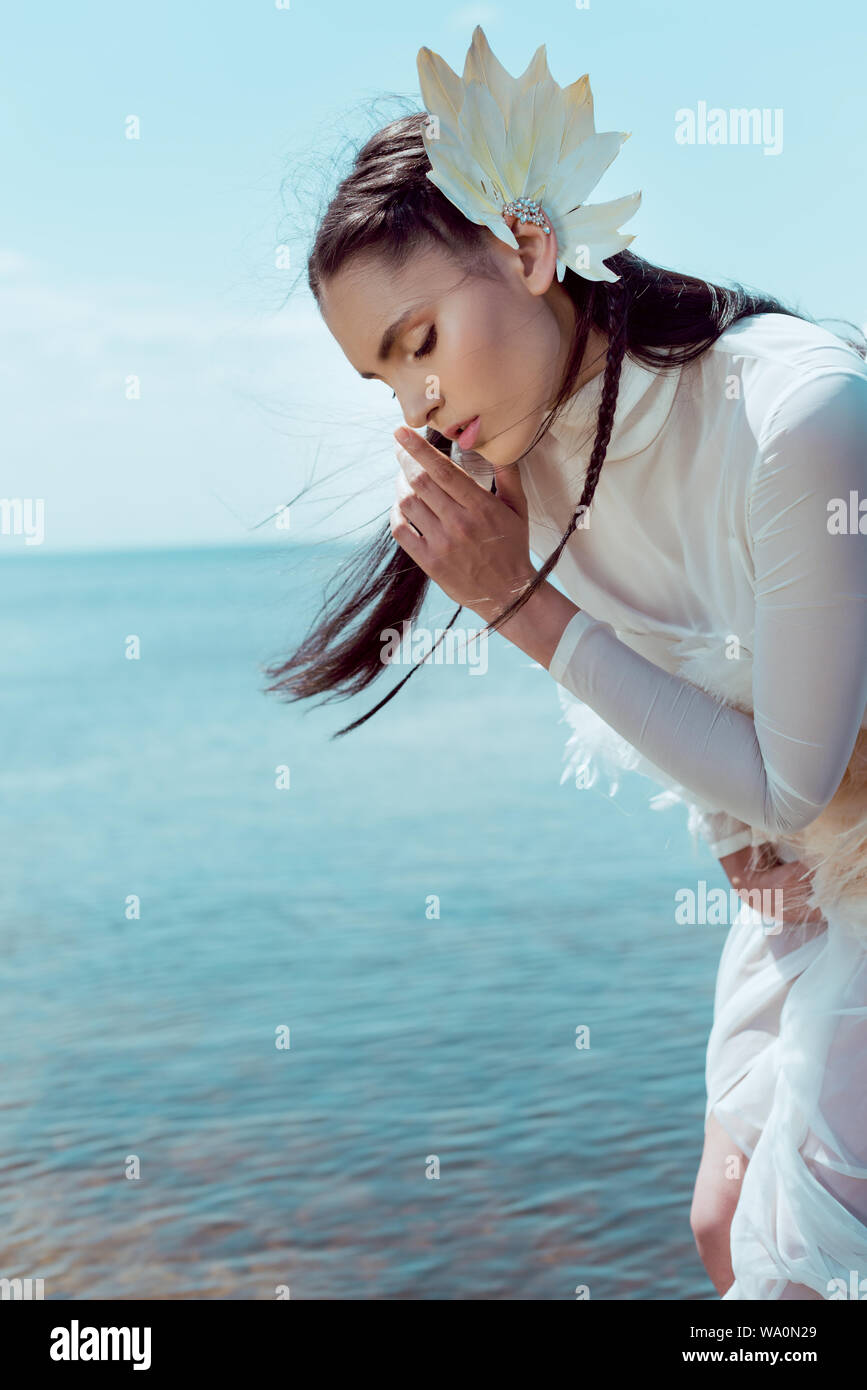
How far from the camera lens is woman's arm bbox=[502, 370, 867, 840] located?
5.29 feet

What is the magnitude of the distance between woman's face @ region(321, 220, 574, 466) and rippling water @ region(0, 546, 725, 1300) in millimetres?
411

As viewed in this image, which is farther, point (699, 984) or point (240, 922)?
point (240, 922)

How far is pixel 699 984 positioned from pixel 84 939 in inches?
122

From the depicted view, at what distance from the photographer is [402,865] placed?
7.61 metres

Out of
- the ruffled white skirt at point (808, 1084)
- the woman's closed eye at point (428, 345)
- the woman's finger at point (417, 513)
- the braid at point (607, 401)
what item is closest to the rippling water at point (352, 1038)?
the woman's finger at point (417, 513)

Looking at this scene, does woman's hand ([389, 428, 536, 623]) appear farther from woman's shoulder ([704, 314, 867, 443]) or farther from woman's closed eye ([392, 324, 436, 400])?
woman's shoulder ([704, 314, 867, 443])

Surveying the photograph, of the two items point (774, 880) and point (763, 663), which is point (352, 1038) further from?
point (763, 663)

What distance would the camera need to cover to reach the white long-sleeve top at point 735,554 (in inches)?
64.2

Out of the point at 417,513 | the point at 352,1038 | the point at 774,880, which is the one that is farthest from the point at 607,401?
the point at 352,1038

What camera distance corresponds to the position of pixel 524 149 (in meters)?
1.89

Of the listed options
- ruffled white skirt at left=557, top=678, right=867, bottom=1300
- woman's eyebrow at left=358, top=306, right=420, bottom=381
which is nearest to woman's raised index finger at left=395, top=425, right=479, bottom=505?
woman's eyebrow at left=358, top=306, right=420, bottom=381

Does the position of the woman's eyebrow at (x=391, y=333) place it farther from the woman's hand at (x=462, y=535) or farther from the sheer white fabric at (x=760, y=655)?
the sheer white fabric at (x=760, y=655)
